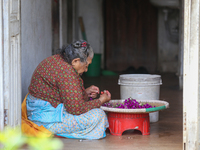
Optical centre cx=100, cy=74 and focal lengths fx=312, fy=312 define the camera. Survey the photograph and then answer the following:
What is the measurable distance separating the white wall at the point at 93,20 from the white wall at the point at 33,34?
15.9 ft

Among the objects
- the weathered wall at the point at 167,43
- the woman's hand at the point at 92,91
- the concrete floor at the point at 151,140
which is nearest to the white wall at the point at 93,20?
the weathered wall at the point at 167,43

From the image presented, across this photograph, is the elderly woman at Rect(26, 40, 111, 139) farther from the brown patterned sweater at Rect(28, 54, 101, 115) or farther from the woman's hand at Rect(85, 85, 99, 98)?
the woman's hand at Rect(85, 85, 99, 98)

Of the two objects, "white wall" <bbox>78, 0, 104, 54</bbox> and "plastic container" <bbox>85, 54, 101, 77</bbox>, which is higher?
"white wall" <bbox>78, 0, 104, 54</bbox>

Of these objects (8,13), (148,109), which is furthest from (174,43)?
(8,13)

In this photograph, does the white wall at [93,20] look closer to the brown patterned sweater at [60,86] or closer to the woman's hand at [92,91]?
the woman's hand at [92,91]

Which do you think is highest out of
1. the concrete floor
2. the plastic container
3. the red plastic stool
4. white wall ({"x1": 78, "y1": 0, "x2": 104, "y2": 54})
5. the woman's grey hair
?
white wall ({"x1": 78, "y1": 0, "x2": 104, "y2": 54})

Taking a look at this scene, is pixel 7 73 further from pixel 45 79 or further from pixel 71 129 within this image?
pixel 71 129

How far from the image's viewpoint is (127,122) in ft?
11.6

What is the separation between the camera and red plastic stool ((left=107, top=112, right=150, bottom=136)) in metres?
3.53

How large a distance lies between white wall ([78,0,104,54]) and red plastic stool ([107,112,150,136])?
22.5 feet

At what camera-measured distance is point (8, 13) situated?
268 centimetres

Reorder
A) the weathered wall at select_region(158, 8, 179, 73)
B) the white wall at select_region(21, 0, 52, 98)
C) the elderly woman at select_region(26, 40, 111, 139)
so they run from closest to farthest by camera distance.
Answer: the elderly woman at select_region(26, 40, 111, 139) → the white wall at select_region(21, 0, 52, 98) → the weathered wall at select_region(158, 8, 179, 73)

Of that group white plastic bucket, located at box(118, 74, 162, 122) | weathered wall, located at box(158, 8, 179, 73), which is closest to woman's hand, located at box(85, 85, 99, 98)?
white plastic bucket, located at box(118, 74, 162, 122)

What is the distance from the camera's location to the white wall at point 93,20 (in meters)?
10.2
